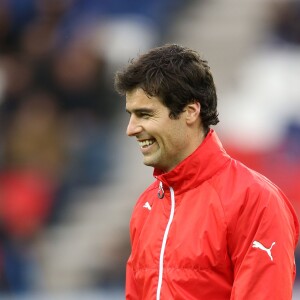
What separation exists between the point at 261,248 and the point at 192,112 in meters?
0.58

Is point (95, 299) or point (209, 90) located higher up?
point (209, 90)

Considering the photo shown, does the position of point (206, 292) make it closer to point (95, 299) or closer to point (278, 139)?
point (95, 299)

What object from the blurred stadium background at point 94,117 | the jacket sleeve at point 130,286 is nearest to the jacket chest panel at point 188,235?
the jacket sleeve at point 130,286

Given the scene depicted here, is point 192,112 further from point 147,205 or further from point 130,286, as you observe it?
point 130,286

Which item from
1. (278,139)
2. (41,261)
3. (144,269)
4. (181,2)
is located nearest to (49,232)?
(41,261)

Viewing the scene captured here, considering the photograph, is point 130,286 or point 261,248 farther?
point 130,286

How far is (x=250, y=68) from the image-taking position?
8.94 m

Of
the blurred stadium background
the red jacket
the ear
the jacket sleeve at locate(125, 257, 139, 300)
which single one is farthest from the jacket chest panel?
the blurred stadium background

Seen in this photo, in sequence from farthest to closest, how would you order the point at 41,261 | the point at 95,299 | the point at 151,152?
the point at 41,261 → the point at 95,299 → the point at 151,152

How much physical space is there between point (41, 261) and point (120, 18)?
2305mm

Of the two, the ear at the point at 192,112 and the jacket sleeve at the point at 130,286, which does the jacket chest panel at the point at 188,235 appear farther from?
the ear at the point at 192,112

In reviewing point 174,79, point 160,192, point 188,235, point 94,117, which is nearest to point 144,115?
point 174,79

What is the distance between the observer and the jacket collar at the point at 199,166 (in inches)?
141

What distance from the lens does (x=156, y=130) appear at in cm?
355
